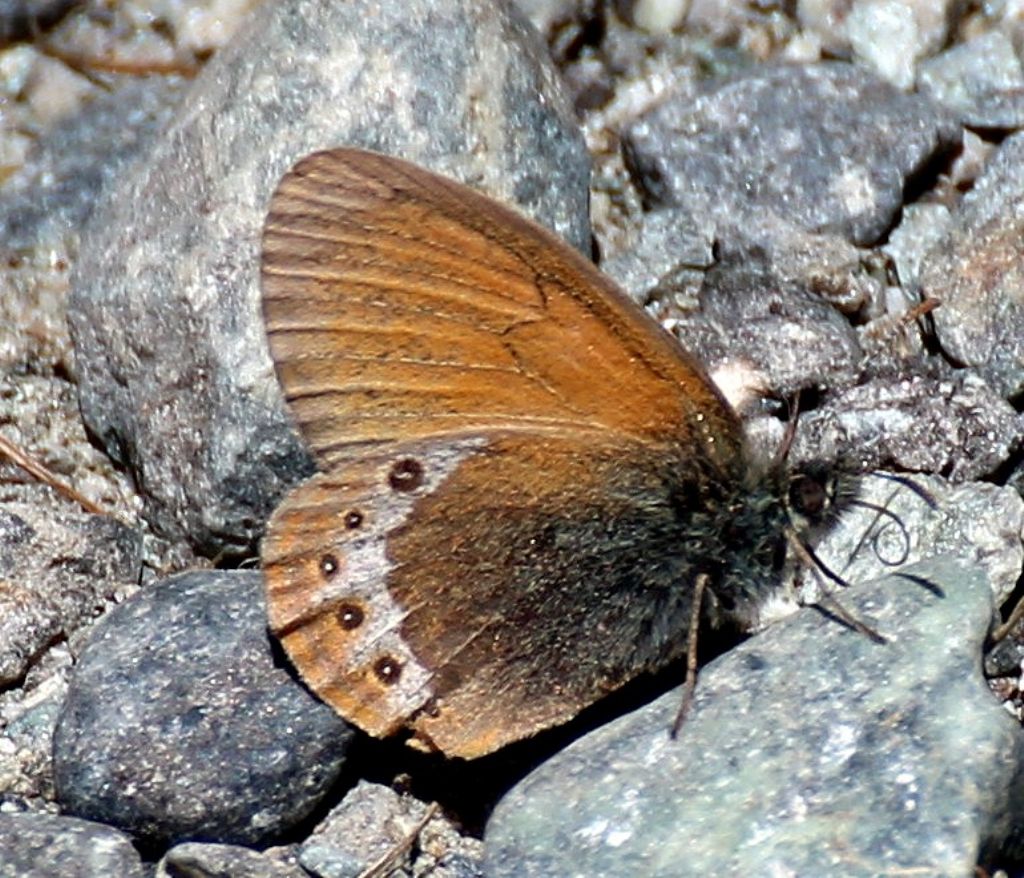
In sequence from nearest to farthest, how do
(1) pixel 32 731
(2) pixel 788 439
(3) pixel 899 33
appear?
(2) pixel 788 439, (1) pixel 32 731, (3) pixel 899 33

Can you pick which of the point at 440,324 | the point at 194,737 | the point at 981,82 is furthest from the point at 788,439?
the point at 981,82

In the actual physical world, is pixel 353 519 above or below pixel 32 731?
above

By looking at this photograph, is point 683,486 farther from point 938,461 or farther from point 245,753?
point 245,753

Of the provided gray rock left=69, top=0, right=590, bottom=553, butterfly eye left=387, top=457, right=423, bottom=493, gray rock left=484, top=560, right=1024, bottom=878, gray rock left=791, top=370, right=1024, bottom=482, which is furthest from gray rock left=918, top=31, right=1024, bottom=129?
butterfly eye left=387, top=457, right=423, bottom=493

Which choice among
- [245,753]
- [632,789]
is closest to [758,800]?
[632,789]

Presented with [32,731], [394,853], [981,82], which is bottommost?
[32,731]

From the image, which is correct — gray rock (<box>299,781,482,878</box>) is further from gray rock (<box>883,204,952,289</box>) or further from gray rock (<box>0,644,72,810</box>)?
gray rock (<box>883,204,952,289</box>)

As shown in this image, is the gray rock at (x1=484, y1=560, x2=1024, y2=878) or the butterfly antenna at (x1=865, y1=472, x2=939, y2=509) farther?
the butterfly antenna at (x1=865, y1=472, x2=939, y2=509)

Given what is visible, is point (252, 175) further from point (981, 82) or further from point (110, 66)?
point (981, 82)
